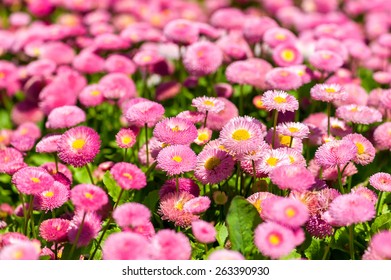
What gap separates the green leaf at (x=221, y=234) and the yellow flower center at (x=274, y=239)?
324mm

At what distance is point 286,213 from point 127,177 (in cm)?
41

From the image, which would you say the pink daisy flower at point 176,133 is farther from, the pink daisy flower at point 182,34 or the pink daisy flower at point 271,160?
the pink daisy flower at point 182,34

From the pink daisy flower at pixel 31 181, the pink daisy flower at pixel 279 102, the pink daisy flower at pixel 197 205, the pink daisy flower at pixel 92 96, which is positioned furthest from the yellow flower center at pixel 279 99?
the pink daisy flower at pixel 92 96

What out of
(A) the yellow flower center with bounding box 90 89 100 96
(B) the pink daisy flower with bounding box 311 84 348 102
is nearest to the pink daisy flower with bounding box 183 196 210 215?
(B) the pink daisy flower with bounding box 311 84 348 102

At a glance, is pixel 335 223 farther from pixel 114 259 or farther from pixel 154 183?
pixel 154 183

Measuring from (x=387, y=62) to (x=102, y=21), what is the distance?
5.05 ft

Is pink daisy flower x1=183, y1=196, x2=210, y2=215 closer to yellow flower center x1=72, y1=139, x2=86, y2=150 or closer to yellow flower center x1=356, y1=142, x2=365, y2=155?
yellow flower center x1=72, y1=139, x2=86, y2=150

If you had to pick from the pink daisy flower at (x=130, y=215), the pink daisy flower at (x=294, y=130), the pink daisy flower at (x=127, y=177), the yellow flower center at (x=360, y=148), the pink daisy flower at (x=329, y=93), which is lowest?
the pink daisy flower at (x=130, y=215)

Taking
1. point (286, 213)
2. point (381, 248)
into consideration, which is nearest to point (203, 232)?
point (286, 213)

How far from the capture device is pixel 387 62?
3148mm

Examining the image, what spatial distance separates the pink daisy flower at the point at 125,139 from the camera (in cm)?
188

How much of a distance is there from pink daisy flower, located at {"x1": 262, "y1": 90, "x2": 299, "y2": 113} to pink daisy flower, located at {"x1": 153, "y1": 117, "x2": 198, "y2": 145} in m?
0.24

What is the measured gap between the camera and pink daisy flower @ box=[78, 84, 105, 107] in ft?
7.66
